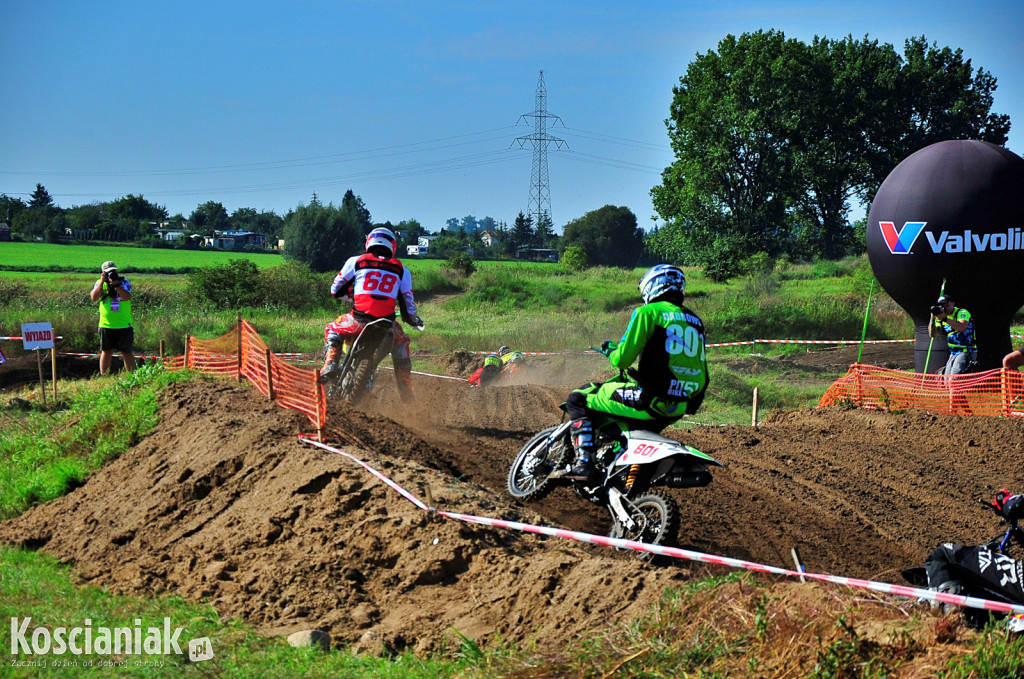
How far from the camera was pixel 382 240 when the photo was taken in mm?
10211

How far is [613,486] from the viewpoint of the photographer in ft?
21.0

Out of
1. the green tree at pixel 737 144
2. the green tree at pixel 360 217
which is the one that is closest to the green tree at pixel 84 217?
the green tree at pixel 360 217

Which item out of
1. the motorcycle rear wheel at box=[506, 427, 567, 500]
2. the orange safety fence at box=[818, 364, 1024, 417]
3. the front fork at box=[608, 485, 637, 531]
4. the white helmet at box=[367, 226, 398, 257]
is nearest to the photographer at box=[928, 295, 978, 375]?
the orange safety fence at box=[818, 364, 1024, 417]

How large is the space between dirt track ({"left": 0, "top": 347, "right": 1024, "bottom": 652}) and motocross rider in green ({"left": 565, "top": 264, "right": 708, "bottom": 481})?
0.96m

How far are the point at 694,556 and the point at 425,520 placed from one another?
2.13m

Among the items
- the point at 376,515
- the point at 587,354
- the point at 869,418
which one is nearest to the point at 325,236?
the point at 587,354

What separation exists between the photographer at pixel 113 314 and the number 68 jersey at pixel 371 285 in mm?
6242

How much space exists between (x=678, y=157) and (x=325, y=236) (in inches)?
955

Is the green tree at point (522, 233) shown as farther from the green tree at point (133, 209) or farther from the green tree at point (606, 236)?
the green tree at point (133, 209)

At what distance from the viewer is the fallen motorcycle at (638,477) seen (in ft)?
19.4

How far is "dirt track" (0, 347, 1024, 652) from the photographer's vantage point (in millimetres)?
5434

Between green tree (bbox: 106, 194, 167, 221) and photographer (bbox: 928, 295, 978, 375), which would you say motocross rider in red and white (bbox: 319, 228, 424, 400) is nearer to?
photographer (bbox: 928, 295, 978, 375)

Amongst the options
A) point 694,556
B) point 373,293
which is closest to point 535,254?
point 373,293

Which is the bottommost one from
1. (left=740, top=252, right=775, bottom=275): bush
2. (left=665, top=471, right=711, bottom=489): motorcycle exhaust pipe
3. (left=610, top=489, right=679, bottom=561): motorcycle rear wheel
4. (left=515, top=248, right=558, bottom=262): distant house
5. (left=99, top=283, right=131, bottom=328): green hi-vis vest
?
(left=610, top=489, right=679, bottom=561): motorcycle rear wheel
